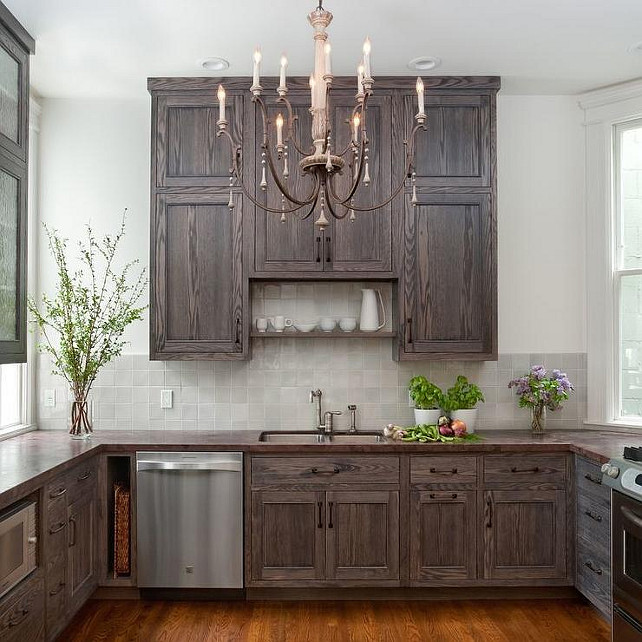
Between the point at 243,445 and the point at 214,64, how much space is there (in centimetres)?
210

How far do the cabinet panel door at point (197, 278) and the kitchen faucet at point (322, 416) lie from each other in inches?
22.4

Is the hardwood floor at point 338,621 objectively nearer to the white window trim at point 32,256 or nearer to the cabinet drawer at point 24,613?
the cabinet drawer at point 24,613

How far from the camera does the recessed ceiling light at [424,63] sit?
11.9 ft

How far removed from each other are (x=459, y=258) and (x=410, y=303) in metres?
0.39

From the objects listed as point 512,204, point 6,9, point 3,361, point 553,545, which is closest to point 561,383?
point 553,545

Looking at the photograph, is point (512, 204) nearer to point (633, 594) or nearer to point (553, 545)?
point (553, 545)

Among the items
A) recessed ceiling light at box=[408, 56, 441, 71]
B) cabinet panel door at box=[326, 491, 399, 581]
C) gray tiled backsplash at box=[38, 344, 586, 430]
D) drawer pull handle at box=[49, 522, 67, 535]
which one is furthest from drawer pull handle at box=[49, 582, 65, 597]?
recessed ceiling light at box=[408, 56, 441, 71]

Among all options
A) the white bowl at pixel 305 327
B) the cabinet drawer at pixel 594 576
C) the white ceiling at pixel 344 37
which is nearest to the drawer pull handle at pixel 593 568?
the cabinet drawer at pixel 594 576

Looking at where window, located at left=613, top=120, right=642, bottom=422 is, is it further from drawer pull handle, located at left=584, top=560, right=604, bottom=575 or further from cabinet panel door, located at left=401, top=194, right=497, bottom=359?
drawer pull handle, located at left=584, top=560, right=604, bottom=575

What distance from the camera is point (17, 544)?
2547 millimetres

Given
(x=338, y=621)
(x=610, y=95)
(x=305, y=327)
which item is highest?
(x=610, y=95)

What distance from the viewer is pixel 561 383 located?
3.84 metres

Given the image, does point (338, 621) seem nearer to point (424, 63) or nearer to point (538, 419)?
point (538, 419)

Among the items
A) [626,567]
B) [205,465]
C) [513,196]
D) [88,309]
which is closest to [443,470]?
[626,567]
